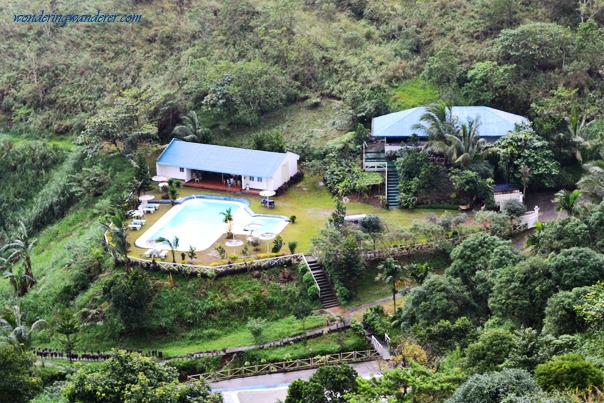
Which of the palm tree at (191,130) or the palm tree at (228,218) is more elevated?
the palm tree at (191,130)

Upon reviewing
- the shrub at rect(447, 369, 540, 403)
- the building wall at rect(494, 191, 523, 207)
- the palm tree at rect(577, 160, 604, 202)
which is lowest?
the building wall at rect(494, 191, 523, 207)

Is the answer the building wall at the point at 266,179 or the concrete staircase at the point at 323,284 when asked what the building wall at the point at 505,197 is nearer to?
the concrete staircase at the point at 323,284

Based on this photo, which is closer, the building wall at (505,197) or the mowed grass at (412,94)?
the building wall at (505,197)

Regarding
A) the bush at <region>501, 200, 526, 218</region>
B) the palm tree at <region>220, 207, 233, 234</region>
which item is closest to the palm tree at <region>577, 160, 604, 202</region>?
the bush at <region>501, 200, 526, 218</region>

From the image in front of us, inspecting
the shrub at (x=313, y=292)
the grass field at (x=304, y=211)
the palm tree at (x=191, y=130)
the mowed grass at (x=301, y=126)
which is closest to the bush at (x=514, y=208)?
the grass field at (x=304, y=211)

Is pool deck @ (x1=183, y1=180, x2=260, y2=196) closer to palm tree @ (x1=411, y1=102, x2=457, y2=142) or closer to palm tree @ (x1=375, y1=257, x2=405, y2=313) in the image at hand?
palm tree @ (x1=411, y1=102, x2=457, y2=142)

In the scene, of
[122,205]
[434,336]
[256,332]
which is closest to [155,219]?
[122,205]

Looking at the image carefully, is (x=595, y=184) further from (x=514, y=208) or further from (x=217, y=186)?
(x=217, y=186)
